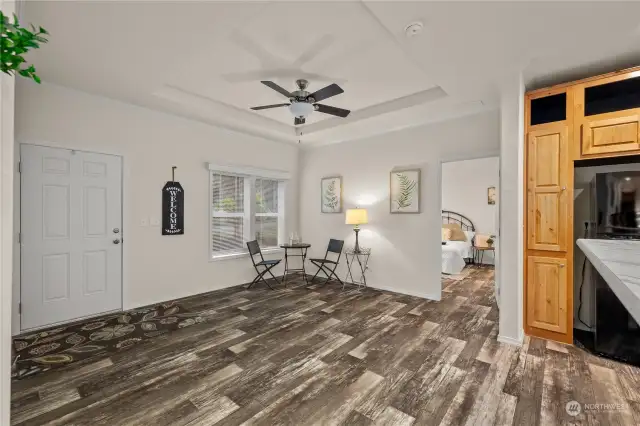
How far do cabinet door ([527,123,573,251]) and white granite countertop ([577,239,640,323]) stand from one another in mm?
1742

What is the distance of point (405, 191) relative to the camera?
14.8 feet

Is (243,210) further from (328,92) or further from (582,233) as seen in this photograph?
(582,233)

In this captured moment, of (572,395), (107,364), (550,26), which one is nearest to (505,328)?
(572,395)

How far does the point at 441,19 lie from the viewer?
1.96m

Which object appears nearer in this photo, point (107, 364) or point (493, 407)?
point (493, 407)

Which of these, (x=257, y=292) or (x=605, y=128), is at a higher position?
(x=605, y=128)

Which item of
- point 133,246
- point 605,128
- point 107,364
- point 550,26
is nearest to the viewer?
point 550,26

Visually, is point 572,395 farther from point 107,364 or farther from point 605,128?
point 107,364

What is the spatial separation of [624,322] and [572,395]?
3.14 feet

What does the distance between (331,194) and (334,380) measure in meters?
3.64

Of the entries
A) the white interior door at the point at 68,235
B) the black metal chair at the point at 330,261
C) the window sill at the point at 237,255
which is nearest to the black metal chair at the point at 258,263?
the window sill at the point at 237,255

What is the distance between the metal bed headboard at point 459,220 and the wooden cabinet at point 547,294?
4.55m

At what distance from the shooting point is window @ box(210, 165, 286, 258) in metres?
4.74

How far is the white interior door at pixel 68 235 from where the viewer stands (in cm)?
299
